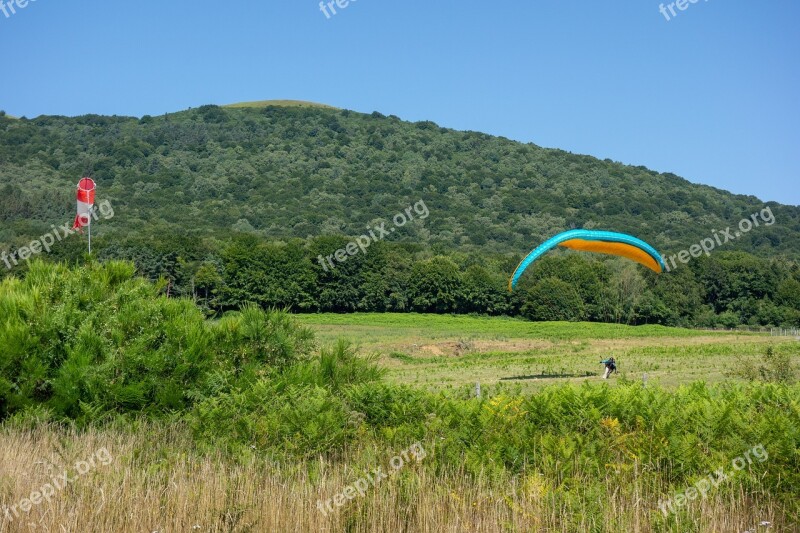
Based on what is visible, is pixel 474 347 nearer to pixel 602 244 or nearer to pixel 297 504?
pixel 602 244

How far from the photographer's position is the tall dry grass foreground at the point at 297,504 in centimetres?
585

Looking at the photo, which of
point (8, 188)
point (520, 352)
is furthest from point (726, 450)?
point (8, 188)

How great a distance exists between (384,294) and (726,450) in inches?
3291

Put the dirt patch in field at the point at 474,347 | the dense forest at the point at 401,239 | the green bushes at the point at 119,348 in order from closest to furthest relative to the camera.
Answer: the green bushes at the point at 119,348 → the dirt patch in field at the point at 474,347 → the dense forest at the point at 401,239

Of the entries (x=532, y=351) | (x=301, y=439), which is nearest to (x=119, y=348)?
(x=301, y=439)

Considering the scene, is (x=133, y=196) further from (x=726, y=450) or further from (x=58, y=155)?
(x=726, y=450)

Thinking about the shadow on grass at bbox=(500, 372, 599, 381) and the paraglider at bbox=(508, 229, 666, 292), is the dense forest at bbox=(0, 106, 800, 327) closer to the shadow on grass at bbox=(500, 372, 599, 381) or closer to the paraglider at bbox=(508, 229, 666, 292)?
the shadow on grass at bbox=(500, 372, 599, 381)

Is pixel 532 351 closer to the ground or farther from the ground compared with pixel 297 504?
closer to the ground

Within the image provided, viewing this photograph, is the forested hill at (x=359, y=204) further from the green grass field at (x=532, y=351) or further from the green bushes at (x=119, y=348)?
the green bushes at (x=119, y=348)

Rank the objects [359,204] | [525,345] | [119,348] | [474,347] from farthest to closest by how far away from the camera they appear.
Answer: [359,204], [525,345], [474,347], [119,348]

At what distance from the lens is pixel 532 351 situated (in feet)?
165

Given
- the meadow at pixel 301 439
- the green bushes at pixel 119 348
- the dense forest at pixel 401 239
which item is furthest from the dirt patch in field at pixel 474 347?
the meadow at pixel 301 439

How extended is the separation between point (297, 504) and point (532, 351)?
149 ft

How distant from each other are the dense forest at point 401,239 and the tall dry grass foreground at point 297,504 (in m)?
4.66
